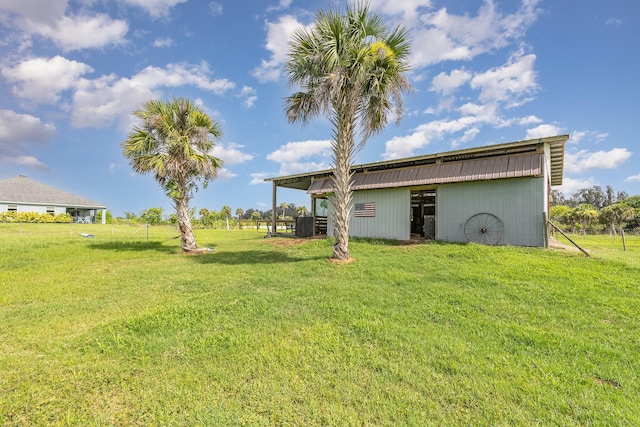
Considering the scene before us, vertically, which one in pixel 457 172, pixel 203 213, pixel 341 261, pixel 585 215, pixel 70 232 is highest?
pixel 457 172

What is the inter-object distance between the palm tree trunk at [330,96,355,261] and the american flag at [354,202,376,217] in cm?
486

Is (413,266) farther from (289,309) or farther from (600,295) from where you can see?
(289,309)

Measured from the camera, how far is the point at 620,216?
101 feet

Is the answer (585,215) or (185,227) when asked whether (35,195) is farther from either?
(585,215)

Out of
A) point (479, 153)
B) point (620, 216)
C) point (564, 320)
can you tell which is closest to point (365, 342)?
point (564, 320)

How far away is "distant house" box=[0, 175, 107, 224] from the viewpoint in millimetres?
29281

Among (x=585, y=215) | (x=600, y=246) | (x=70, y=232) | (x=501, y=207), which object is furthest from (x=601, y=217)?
(x=70, y=232)

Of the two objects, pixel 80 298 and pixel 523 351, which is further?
pixel 80 298

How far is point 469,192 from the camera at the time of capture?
10.5 metres

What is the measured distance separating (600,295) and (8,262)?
1427 cm

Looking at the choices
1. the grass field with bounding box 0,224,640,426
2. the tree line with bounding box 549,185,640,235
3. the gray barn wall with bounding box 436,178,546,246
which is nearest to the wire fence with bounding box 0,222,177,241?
the grass field with bounding box 0,224,640,426

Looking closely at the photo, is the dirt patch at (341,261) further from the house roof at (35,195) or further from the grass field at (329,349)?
the house roof at (35,195)

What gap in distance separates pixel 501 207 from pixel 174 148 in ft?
39.6

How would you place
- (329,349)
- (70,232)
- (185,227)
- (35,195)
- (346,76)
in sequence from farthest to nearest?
(35,195), (70,232), (185,227), (346,76), (329,349)
